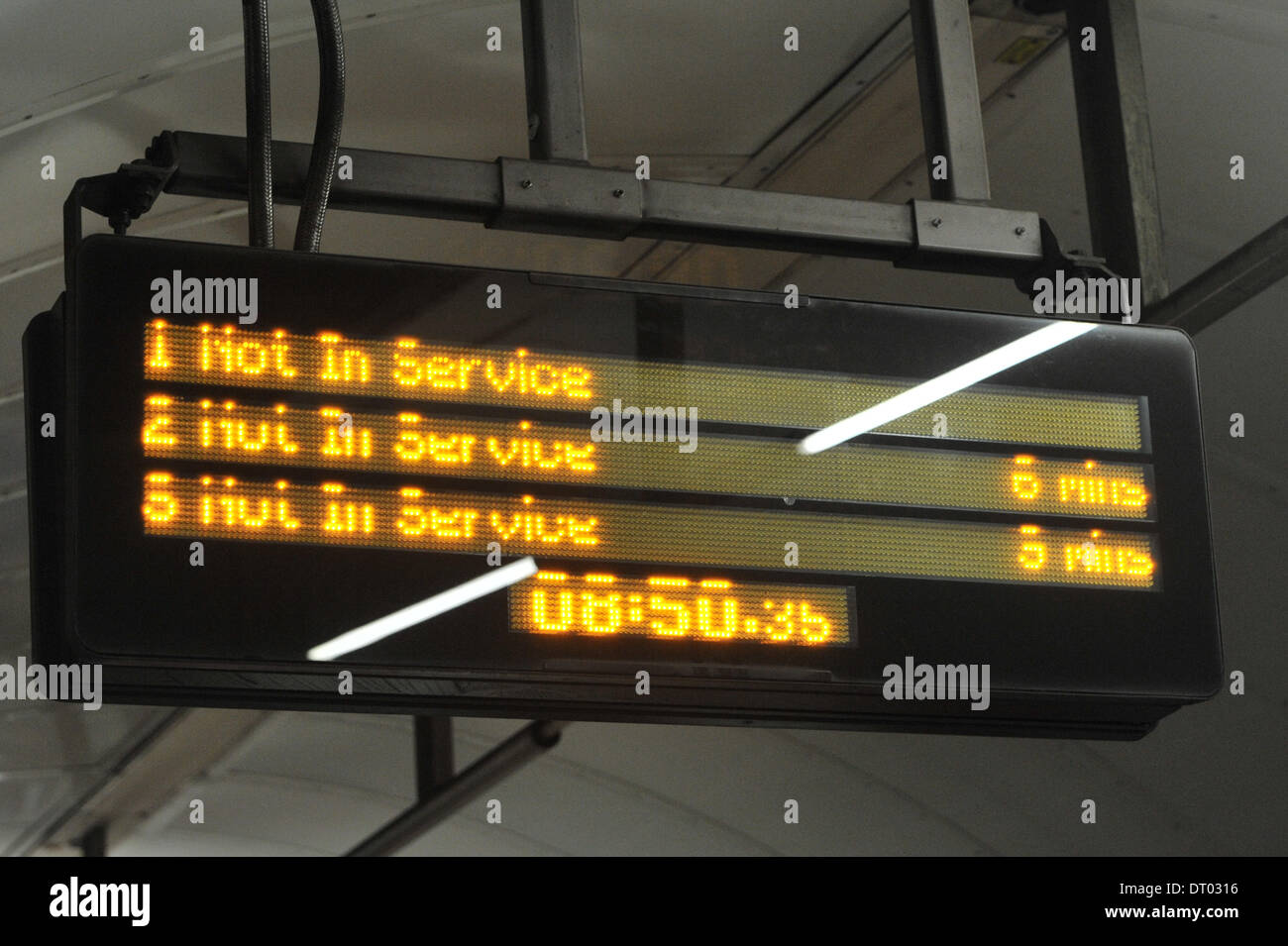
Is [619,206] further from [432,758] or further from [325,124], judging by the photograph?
[432,758]

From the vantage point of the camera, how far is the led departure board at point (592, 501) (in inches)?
113

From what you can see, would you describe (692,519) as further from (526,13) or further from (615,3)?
(615,3)

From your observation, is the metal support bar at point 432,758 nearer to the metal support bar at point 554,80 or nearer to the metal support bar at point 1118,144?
the metal support bar at point 1118,144

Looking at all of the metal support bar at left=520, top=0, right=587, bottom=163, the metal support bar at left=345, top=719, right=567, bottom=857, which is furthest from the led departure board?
the metal support bar at left=345, top=719, right=567, bottom=857

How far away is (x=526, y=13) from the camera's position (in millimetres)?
3588

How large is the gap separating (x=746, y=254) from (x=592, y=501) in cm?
282

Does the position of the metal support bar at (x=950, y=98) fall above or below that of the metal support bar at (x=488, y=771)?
above

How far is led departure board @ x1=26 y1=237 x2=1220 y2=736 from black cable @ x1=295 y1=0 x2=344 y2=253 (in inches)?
4.1

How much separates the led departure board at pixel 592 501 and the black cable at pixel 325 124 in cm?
10

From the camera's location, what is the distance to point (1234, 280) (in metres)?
4.59

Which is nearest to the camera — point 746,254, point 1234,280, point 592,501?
point 592,501

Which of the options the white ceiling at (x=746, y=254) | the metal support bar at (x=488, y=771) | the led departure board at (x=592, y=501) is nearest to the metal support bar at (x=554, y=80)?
the led departure board at (x=592, y=501)

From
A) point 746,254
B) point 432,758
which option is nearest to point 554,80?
point 746,254
